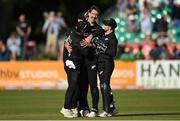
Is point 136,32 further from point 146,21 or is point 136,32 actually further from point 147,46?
point 147,46

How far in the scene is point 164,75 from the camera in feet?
104

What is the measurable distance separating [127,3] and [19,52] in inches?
212

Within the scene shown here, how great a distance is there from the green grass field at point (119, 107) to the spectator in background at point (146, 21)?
8926 mm

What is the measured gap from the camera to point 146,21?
34906 mm

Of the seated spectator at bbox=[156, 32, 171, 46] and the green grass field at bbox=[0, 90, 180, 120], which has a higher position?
the seated spectator at bbox=[156, 32, 171, 46]

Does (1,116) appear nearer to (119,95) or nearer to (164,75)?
(119,95)

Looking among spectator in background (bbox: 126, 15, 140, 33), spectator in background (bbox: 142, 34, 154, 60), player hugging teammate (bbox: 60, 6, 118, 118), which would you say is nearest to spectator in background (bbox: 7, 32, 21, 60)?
spectator in background (bbox: 126, 15, 140, 33)

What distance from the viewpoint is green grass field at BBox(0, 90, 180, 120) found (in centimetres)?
1739

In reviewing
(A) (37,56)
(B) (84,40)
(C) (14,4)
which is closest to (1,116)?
(B) (84,40)

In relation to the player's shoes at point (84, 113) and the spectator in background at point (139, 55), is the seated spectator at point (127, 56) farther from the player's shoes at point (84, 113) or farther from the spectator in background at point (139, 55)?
the player's shoes at point (84, 113)

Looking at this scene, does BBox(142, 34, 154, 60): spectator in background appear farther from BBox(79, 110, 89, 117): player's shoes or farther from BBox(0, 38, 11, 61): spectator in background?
BBox(79, 110, 89, 117): player's shoes

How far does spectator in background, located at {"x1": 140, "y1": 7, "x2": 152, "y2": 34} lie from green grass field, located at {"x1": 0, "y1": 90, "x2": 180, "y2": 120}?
351 inches

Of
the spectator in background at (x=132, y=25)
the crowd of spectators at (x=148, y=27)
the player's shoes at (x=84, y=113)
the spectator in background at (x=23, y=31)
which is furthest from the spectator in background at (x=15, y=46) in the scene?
the player's shoes at (x=84, y=113)

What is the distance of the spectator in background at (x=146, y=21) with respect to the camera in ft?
114
